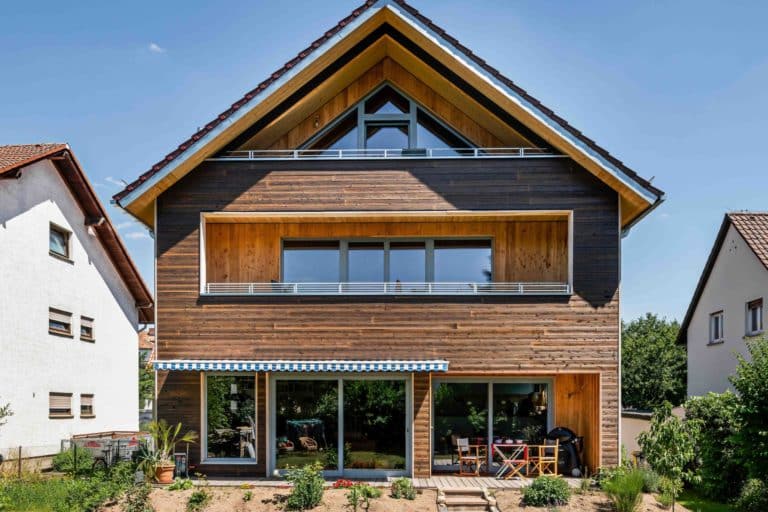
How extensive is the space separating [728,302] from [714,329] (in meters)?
1.84

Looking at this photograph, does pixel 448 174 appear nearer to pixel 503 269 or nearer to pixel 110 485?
pixel 503 269

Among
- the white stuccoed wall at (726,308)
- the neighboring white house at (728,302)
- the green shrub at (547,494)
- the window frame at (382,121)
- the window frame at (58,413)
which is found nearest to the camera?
the green shrub at (547,494)

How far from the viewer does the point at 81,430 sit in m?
25.1

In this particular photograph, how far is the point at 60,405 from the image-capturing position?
2372 cm

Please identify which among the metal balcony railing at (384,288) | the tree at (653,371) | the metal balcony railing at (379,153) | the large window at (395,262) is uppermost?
the metal balcony railing at (379,153)

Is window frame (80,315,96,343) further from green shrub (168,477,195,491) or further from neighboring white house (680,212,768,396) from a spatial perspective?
neighboring white house (680,212,768,396)

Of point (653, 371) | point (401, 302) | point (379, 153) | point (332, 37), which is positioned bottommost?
point (653, 371)

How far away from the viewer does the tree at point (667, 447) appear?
14258 millimetres

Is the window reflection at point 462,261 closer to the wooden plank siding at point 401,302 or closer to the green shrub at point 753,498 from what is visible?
the wooden plank siding at point 401,302

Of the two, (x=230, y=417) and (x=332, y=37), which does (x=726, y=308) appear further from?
(x=230, y=417)

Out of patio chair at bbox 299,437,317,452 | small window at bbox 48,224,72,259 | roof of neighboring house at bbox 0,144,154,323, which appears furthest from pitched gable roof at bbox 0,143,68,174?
patio chair at bbox 299,437,317,452

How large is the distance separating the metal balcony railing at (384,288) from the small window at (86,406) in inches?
465

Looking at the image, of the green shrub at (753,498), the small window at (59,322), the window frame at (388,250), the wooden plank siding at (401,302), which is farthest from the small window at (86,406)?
the green shrub at (753,498)

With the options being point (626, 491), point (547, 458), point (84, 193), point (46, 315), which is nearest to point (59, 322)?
point (46, 315)
